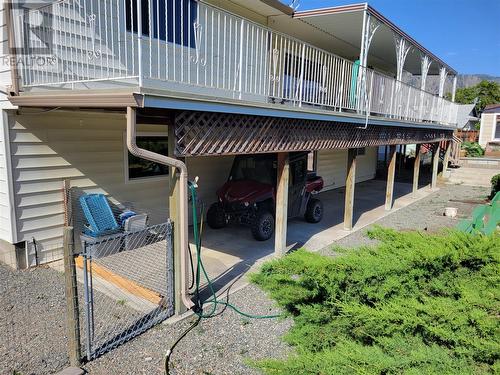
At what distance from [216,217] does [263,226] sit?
1.18 meters

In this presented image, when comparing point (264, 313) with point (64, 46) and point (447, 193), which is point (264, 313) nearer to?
point (64, 46)

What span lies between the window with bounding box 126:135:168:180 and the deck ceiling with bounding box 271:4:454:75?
4252mm

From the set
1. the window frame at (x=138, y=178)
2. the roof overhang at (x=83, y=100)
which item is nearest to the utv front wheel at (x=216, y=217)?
the window frame at (x=138, y=178)

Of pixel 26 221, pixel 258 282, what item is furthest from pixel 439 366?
pixel 26 221

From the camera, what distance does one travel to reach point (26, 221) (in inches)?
210

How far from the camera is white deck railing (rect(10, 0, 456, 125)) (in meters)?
4.45

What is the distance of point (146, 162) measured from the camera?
7.18 meters

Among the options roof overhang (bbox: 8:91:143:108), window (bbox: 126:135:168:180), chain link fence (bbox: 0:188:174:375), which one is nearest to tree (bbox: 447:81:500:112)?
window (bbox: 126:135:168:180)

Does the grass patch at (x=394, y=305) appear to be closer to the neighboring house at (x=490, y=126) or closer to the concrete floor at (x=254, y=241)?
the concrete floor at (x=254, y=241)

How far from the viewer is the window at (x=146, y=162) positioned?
6895mm

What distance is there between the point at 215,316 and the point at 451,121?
15.0m

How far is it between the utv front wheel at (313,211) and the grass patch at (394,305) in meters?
6.15

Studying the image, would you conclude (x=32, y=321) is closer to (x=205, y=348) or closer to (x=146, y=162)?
(x=205, y=348)

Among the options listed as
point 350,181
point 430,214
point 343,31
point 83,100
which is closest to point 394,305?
point 83,100
